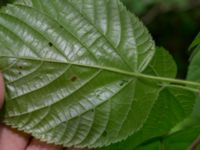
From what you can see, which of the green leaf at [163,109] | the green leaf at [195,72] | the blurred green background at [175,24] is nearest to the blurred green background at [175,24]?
the blurred green background at [175,24]

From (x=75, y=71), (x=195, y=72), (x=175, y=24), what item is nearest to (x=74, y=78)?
(x=75, y=71)

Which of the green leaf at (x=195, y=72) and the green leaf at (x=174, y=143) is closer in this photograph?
the green leaf at (x=174, y=143)

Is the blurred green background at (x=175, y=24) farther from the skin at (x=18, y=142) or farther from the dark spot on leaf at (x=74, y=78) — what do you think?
the dark spot on leaf at (x=74, y=78)

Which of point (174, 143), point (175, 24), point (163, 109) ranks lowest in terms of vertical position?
point (175, 24)

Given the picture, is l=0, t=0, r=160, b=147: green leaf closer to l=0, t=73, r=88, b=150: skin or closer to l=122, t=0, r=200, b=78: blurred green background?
l=0, t=73, r=88, b=150: skin

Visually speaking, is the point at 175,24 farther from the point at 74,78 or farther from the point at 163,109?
the point at 74,78

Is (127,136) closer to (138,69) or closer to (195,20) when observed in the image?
(138,69)

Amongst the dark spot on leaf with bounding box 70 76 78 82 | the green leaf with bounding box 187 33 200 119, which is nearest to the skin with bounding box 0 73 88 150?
the dark spot on leaf with bounding box 70 76 78 82
